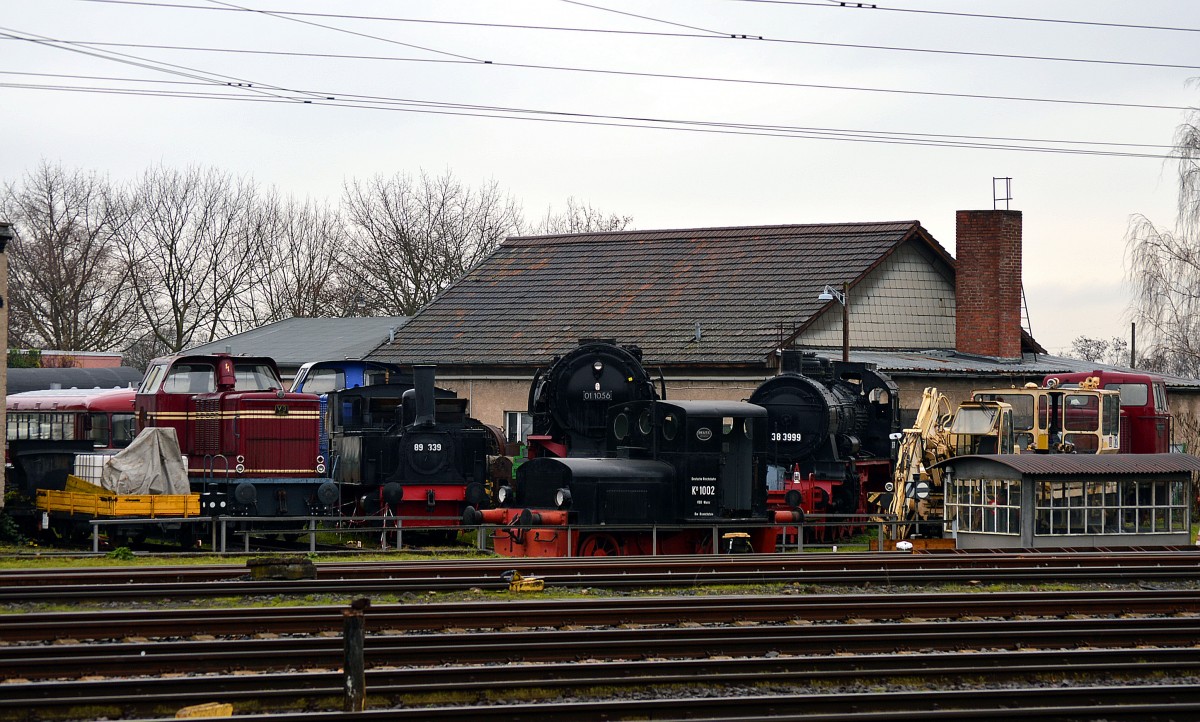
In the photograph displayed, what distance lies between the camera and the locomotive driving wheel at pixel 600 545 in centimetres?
2073

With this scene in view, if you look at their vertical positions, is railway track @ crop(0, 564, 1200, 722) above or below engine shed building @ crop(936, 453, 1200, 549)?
below

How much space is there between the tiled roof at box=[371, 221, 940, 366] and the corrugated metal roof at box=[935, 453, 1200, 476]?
11.4 metres

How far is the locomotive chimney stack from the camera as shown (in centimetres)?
2531

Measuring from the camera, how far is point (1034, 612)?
14.3 metres

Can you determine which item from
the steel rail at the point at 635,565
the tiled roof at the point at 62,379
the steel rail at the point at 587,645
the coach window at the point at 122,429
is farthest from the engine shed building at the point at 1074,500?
the tiled roof at the point at 62,379

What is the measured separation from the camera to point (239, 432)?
23.8 meters

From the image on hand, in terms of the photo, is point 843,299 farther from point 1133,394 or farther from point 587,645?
point 587,645

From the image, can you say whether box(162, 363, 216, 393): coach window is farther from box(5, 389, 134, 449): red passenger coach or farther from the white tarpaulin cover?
box(5, 389, 134, 449): red passenger coach

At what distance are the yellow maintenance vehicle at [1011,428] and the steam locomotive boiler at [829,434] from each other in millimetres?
810

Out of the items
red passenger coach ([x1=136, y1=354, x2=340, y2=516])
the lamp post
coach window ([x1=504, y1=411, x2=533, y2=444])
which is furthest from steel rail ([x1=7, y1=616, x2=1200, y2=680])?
coach window ([x1=504, y1=411, x2=533, y2=444])

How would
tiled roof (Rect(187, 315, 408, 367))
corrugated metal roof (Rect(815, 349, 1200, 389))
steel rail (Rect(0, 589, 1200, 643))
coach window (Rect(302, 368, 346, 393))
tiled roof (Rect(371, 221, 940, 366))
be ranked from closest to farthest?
steel rail (Rect(0, 589, 1200, 643)) → coach window (Rect(302, 368, 346, 393)) → corrugated metal roof (Rect(815, 349, 1200, 389)) → tiled roof (Rect(371, 221, 940, 366)) → tiled roof (Rect(187, 315, 408, 367))

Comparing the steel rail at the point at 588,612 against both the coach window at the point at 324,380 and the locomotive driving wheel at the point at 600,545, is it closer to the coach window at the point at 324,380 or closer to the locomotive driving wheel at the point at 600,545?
the locomotive driving wheel at the point at 600,545

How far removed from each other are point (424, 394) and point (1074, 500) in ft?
38.6

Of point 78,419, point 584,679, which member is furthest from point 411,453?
point 584,679
